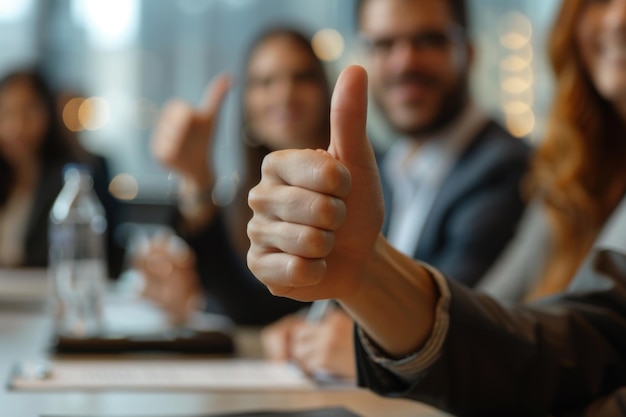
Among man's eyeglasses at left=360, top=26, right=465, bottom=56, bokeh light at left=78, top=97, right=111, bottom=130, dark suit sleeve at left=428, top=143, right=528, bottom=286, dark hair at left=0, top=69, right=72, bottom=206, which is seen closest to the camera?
dark suit sleeve at left=428, top=143, right=528, bottom=286

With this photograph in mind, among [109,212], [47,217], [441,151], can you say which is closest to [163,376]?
[441,151]

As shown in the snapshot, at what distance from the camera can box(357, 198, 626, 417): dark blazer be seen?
3.18 ft

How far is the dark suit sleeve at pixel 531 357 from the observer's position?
3.18 feet

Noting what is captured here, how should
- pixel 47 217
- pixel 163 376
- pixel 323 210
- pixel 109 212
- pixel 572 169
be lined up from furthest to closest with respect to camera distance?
1. pixel 109 212
2. pixel 47 217
3. pixel 572 169
4. pixel 163 376
5. pixel 323 210

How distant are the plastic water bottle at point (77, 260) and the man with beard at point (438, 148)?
0.72m

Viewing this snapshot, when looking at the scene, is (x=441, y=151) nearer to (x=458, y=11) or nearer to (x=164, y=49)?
(x=458, y=11)

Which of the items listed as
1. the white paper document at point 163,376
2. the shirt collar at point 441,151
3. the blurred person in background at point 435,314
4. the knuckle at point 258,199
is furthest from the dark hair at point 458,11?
the knuckle at point 258,199

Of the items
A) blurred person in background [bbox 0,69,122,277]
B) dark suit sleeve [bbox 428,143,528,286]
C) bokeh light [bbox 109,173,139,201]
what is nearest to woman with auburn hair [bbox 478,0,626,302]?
dark suit sleeve [bbox 428,143,528,286]

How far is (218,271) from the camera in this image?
2314mm

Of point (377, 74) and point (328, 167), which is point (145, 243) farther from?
point (328, 167)

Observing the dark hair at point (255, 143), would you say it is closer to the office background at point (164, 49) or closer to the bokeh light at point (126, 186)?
the office background at point (164, 49)

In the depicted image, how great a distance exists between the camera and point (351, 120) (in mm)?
820

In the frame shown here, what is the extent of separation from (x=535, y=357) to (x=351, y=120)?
383 mm

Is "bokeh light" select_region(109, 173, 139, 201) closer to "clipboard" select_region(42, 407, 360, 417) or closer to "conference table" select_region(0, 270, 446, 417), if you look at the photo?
"conference table" select_region(0, 270, 446, 417)
